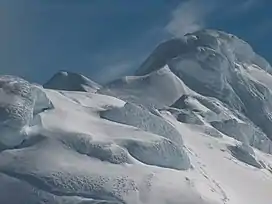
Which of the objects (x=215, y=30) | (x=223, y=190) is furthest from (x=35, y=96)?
(x=215, y=30)

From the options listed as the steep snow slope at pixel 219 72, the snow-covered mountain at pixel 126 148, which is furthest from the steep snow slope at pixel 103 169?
the steep snow slope at pixel 219 72

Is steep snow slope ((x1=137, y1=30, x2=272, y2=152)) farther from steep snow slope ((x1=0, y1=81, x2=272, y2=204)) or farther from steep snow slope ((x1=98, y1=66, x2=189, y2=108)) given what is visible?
steep snow slope ((x1=0, y1=81, x2=272, y2=204))

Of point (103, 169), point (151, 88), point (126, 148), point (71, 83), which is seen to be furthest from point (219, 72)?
point (103, 169)

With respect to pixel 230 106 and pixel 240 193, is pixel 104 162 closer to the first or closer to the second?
pixel 240 193

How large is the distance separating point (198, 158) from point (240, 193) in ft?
19.2

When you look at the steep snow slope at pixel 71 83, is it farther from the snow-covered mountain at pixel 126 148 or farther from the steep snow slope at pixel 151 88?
the steep snow slope at pixel 151 88

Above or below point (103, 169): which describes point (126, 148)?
above

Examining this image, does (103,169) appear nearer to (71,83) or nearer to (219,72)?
(71,83)

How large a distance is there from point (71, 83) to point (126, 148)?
37.0 metres

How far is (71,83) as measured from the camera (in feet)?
285

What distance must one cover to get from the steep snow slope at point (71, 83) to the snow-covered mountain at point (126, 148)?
269 millimetres

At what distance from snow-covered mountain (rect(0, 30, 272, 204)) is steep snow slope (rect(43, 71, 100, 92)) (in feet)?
0.88

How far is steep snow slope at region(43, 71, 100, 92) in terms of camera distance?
85.0 meters

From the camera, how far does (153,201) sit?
150ft
